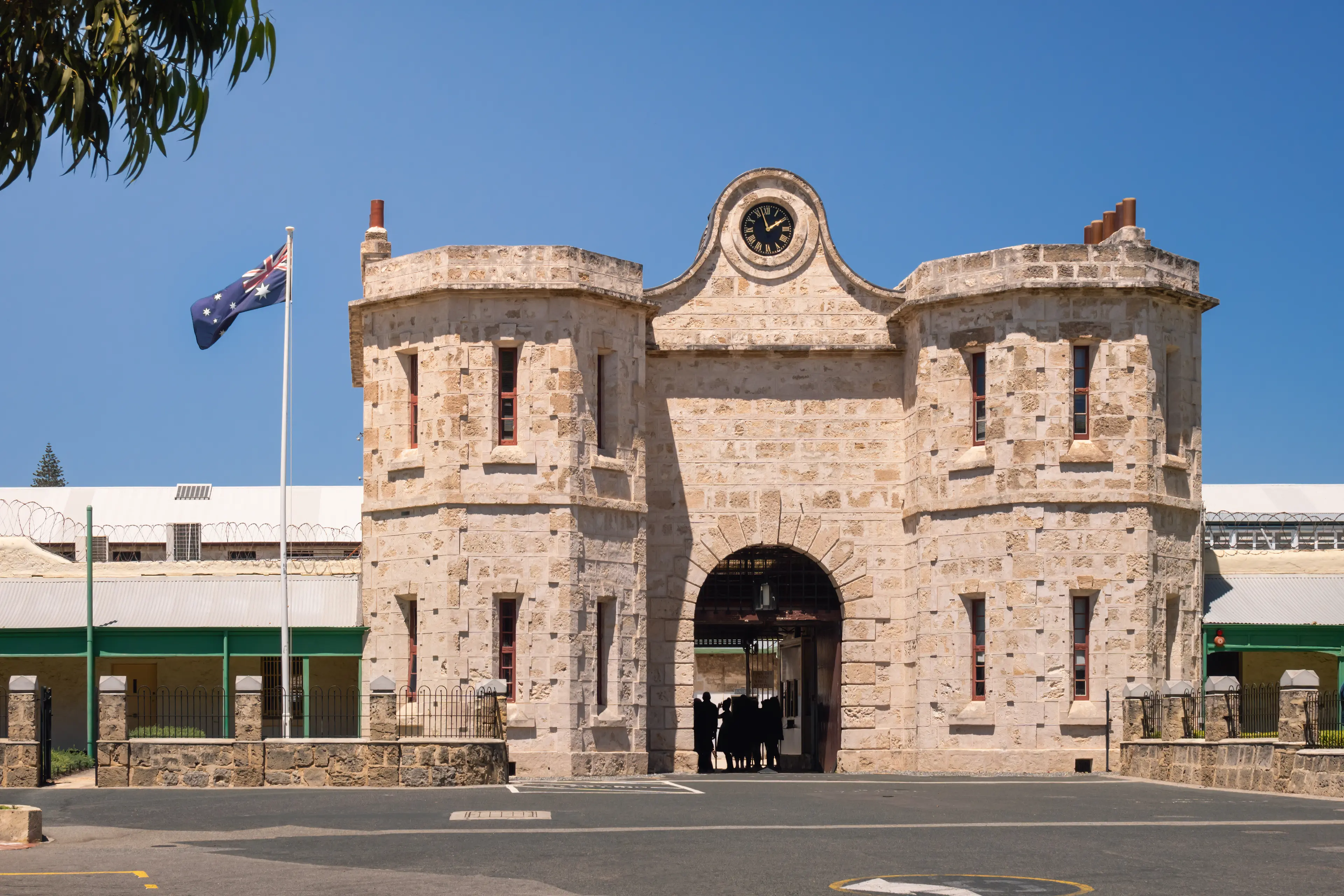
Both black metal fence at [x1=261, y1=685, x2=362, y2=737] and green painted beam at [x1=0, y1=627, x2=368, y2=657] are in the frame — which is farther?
black metal fence at [x1=261, y1=685, x2=362, y2=737]

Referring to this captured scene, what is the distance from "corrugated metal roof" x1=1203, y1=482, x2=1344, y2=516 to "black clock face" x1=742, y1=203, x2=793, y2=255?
74.6ft

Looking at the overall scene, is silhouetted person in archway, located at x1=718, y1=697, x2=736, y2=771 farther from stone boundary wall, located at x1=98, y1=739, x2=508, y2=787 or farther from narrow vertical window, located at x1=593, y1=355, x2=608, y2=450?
stone boundary wall, located at x1=98, y1=739, x2=508, y2=787

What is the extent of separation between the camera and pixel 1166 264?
29.5 meters

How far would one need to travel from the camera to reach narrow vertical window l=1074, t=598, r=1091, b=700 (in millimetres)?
28547

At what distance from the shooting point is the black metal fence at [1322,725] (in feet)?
71.2

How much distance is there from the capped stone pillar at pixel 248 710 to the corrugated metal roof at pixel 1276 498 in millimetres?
33044

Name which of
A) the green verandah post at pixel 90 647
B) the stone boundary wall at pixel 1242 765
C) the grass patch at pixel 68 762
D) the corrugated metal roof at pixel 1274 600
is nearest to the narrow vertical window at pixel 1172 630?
the corrugated metal roof at pixel 1274 600

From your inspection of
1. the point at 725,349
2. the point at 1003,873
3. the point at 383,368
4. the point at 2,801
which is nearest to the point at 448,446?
the point at 383,368

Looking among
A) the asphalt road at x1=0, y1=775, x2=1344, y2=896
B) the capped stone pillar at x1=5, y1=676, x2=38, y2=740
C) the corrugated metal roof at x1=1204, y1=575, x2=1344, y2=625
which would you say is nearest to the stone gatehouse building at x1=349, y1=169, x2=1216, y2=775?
the corrugated metal roof at x1=1204, y1=575, x2=1344, y2=625

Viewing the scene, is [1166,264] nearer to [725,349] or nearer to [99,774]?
[725,349]

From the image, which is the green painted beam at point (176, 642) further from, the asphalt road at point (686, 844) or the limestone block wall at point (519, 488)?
the asphalt road at point (686, 844)

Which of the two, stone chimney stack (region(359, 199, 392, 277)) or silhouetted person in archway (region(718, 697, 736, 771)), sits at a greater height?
stone chimney stack (region(359, 199, 392, 277))

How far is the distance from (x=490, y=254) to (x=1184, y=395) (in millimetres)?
12136

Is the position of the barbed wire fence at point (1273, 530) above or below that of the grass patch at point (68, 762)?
above
